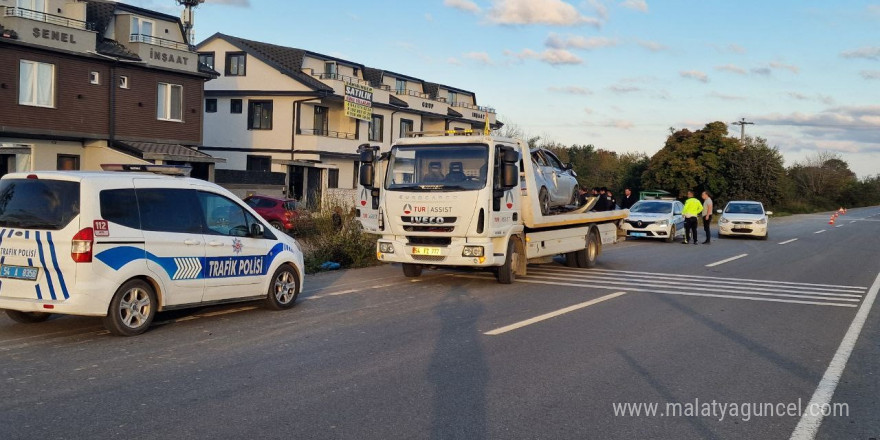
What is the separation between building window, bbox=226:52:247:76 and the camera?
1735 inches

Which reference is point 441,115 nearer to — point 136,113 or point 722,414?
point 136,113

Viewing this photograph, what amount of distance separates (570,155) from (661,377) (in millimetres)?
74875

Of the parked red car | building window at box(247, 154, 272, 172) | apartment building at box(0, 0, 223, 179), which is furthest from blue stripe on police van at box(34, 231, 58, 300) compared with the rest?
building window at box(247, 154, 272, 172)

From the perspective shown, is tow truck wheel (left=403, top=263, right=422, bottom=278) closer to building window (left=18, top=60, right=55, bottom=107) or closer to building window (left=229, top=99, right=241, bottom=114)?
building window (left=18, top=60, right=55, bottom=107)

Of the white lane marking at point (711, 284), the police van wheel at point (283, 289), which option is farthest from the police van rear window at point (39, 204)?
the white lane marking at point (711, 284)

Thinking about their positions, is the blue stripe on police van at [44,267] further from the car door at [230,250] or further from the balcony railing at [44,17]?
the balcony railing at [44,17]

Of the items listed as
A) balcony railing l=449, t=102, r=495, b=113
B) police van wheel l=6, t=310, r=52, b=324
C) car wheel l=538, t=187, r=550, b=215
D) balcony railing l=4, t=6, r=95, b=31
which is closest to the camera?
A: police van wheel l=6, t=310, r=52, b=324

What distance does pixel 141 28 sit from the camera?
32.2 m

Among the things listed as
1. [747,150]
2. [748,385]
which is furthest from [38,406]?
[747,150]

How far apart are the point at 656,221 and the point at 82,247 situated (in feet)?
72.9

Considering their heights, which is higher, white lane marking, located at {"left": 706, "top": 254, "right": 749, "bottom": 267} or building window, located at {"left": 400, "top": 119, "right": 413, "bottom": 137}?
building window, located at {"left": 400, "top": 119, "right": 413, "bottom": 137}

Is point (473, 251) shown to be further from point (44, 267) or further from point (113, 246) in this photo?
point (44, 267)

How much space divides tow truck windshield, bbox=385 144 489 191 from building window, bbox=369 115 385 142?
3447 cm

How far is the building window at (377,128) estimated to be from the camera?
48.8 m
